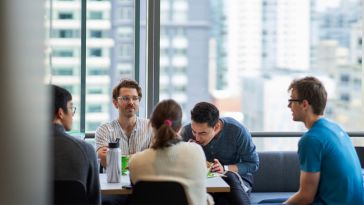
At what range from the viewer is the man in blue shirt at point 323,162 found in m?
2.81

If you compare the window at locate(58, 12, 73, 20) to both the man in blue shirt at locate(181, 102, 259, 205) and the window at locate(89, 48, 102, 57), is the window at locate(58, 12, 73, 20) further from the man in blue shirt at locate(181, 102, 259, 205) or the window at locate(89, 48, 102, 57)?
the man in blue shirt at locate(181, 102, 259, 205)

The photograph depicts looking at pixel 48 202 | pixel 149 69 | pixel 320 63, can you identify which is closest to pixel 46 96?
pixel 48 202

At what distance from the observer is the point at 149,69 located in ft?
16.6

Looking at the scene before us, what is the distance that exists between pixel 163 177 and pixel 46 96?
1.98 metres

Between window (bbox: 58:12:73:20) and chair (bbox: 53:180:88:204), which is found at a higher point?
window (bbox: 58:12:73:20)

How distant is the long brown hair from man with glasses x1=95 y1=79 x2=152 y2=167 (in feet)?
3.36

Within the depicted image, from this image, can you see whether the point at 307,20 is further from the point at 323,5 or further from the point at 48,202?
the point at 48,202

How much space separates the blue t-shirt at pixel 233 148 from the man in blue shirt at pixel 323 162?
0.90 meters

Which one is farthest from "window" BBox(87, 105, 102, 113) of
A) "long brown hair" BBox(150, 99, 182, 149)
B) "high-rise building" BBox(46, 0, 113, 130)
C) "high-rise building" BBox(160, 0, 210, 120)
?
"long brown hair" BBox(150, 99, 182, 149)

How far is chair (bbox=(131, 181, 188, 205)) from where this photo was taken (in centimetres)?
262

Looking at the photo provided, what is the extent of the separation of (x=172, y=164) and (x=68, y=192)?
0.46 meters

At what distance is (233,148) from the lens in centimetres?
386

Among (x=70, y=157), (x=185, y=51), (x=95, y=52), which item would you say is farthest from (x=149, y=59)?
(x=70, y=157)

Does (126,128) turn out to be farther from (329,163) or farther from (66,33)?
(329,163)
